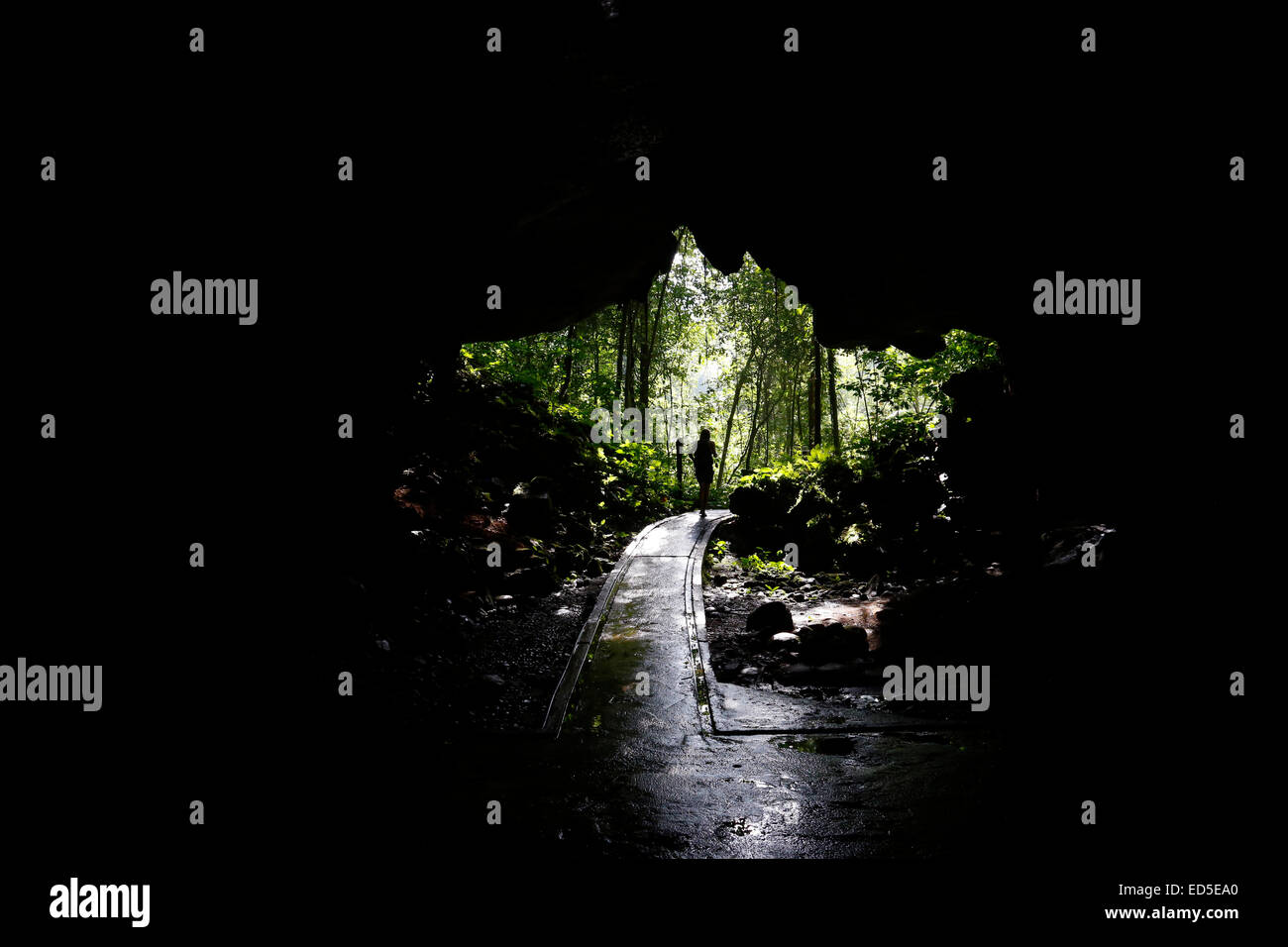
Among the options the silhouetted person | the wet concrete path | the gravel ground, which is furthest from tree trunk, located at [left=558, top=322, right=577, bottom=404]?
the wet concrete path

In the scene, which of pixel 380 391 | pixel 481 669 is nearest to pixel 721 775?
pixel 481 669

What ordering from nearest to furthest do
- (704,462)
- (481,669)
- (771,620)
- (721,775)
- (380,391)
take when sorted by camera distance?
Answer: (721,775) → (481,669) → (380,391) → (771,620) → (704,462)

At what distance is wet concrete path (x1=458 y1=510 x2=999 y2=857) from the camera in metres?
3.01

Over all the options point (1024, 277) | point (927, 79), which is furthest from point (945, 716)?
point (927, 79)

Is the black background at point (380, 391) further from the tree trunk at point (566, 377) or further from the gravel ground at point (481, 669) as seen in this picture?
the tree trunk at point (566, 377)

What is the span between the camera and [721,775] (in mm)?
3729

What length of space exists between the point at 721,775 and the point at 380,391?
198 inches

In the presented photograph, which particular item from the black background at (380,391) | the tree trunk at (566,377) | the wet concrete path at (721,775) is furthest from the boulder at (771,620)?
the tree trunk at (566,377)

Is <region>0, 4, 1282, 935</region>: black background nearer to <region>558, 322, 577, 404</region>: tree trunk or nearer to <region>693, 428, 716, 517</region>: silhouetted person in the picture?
<region>693, 428, 716, 517</region>: silhouetted person

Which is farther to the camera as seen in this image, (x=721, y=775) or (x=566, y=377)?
(x=566, y=377)

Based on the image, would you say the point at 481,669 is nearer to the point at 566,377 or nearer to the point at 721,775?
the point at 721,775

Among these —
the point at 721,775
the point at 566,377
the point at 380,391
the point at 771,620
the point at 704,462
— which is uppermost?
the point at 566,377

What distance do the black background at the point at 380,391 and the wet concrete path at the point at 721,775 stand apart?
0.24m

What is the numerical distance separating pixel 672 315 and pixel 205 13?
2513 cm
